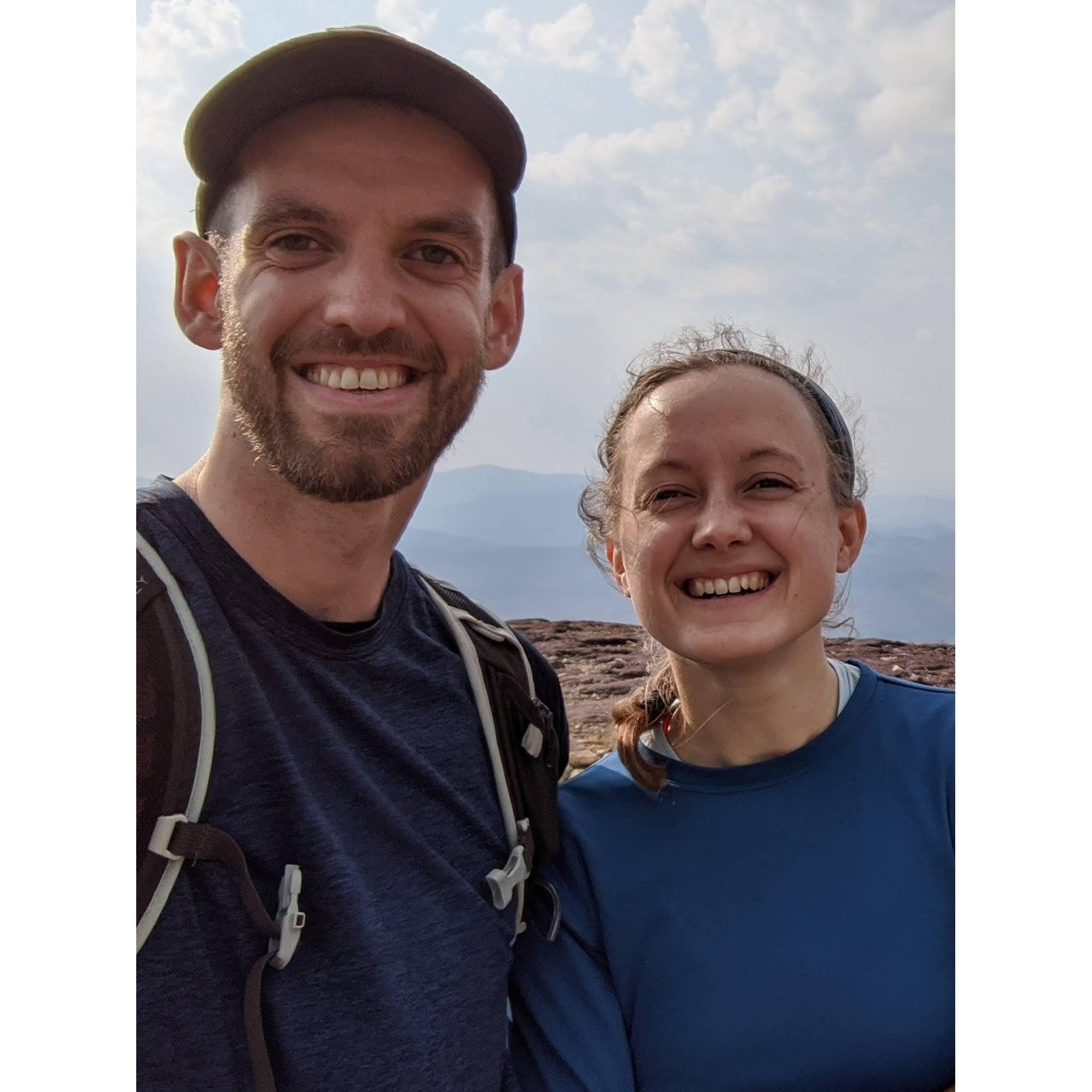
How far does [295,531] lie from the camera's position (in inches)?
53.4

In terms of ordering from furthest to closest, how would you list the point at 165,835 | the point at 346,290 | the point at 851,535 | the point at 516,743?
the point at 851,535, the point at 516,743, the point at 346,290, the point at 165,835

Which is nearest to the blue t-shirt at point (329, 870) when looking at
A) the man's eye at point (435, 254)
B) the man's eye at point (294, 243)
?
the man's eye at point (294, 243)

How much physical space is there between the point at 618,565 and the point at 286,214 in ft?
2.52

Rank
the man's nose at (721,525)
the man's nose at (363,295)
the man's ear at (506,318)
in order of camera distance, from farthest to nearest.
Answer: the man's ear at (506,318) → the man's nose at (721,525) → the man's nose at (363,295)

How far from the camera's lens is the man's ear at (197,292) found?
135cm

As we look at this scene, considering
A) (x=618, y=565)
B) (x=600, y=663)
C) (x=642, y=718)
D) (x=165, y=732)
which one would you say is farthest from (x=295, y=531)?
(x=600, y=663)

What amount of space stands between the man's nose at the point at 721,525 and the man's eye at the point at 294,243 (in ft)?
2.22

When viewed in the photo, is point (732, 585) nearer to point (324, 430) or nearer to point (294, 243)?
point (324, 430)

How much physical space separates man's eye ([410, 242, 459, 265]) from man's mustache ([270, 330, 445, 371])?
12cm

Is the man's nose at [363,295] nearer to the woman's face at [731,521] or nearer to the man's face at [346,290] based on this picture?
the man's face at [346,290]

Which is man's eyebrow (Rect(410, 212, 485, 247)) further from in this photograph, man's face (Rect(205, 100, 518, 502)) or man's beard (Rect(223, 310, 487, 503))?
man's beard (Rect(223, 310, 487, 503))

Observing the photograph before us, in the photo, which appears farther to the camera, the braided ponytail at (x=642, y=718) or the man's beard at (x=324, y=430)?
the braided ponytail at (x=642, y=718)

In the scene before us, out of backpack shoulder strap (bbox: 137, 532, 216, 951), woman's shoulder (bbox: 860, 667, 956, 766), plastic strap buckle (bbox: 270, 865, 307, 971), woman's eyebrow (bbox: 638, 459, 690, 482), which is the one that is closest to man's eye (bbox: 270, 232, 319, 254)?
backpack shoulder strap (bbox: 137, 532, 216, 951)

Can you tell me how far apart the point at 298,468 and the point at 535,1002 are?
2.90 ft
